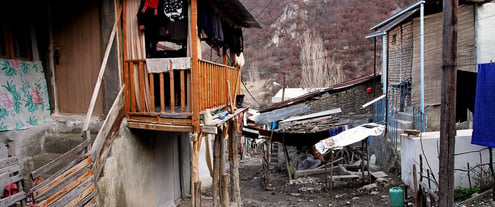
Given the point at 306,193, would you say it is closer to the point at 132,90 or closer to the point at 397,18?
the point at 397,18

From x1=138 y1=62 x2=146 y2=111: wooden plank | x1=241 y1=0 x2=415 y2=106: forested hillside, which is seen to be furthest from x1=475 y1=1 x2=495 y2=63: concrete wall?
x1=241 y1=0 x2=415 y2=106: forested hillside

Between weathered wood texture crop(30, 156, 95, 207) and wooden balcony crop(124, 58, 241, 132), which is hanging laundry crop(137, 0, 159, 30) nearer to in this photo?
wooden balcony crop(124, 58, 241, 132)

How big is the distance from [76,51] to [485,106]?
8.76 metres

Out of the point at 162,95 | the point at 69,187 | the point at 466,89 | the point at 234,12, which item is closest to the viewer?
the point at 69,187

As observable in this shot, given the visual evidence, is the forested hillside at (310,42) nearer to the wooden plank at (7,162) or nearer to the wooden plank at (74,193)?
the wooden plank at (74,193)

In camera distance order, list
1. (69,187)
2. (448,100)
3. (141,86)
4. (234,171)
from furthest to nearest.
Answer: (234,171), (141,86), (448,100), (69,187)

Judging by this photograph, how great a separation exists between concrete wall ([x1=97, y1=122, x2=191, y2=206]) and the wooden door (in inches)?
40.8

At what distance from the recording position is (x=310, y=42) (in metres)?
41.4

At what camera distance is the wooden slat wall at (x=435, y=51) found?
11.9 meters

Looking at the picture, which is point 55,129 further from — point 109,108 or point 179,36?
point 179,36

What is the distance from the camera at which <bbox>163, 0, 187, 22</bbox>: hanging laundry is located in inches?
286

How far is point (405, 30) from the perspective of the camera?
582 inches

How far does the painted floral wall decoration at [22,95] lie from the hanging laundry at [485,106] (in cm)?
918

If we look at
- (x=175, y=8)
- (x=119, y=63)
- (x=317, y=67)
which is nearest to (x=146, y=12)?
(x=175, y=8)
